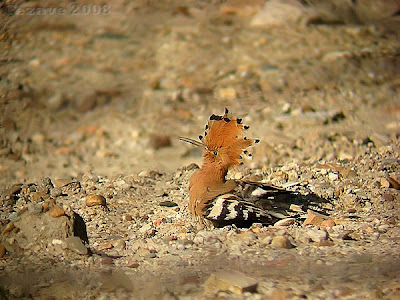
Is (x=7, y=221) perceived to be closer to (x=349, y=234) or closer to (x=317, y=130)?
(x=349, y=234)

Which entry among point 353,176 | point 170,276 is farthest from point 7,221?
point 353,176

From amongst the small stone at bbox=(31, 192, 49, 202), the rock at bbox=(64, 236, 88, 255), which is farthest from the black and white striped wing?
the small stone at bbox=(31, 192, 49, 202)

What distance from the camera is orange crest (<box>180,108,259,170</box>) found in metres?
3.74

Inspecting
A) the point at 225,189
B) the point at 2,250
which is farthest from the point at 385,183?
the point at 2,250

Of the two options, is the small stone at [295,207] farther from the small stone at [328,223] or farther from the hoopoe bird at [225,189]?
the small stone at [328,223]

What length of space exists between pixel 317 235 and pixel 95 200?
4.55 ft

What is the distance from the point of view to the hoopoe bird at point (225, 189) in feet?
11.2

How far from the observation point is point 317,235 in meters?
3.25

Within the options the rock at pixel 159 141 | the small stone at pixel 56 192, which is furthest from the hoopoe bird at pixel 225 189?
the rock at pixel 159 141

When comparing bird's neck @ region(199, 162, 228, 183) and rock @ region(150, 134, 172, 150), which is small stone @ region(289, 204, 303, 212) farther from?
rock @ region(150, 134, 172, 150)

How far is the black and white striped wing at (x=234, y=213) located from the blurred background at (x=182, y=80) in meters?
1.04

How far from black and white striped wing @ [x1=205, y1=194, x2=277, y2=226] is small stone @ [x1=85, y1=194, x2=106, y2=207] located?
745mm

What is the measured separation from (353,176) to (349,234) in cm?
88

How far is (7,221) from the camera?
134 inches
